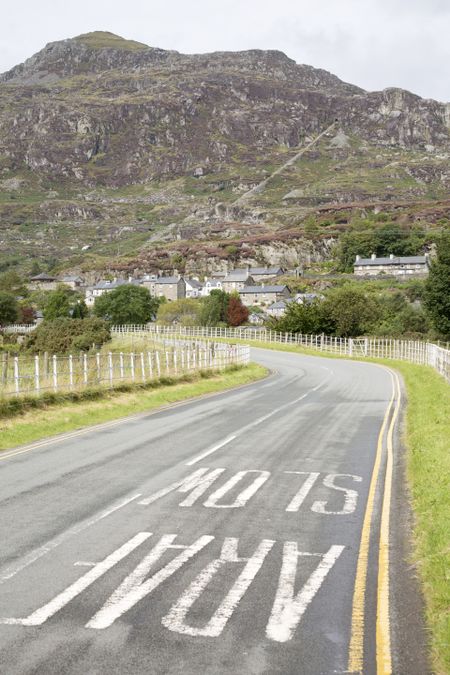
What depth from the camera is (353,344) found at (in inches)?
2950

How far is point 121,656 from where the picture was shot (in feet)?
19.4

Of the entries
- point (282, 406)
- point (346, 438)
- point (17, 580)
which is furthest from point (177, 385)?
A: point (17, 580)

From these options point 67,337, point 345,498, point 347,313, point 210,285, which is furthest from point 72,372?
point 210,285

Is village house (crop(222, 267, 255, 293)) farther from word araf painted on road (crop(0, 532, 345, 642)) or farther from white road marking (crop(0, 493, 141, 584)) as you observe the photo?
word araf painted on road (crop(0, 532, 345, 642))

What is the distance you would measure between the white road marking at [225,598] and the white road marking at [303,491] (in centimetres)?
198

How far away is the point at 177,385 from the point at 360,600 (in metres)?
27.6

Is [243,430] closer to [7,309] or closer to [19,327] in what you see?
[19,327]

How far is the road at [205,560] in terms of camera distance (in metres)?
6.07

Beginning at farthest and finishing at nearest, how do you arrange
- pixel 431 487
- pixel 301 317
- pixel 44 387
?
pixel 301 317 < pixel 44 387 < pixel 431 487

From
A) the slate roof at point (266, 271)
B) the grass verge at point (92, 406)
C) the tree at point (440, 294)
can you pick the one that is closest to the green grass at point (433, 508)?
the grass verge at point (92, 406)

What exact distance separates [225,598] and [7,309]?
13141cm

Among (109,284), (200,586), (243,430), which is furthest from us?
(109,284)

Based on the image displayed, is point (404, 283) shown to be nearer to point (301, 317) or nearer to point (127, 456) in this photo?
point (301, 317)

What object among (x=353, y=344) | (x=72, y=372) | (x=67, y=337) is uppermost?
(x=72, y=372)
